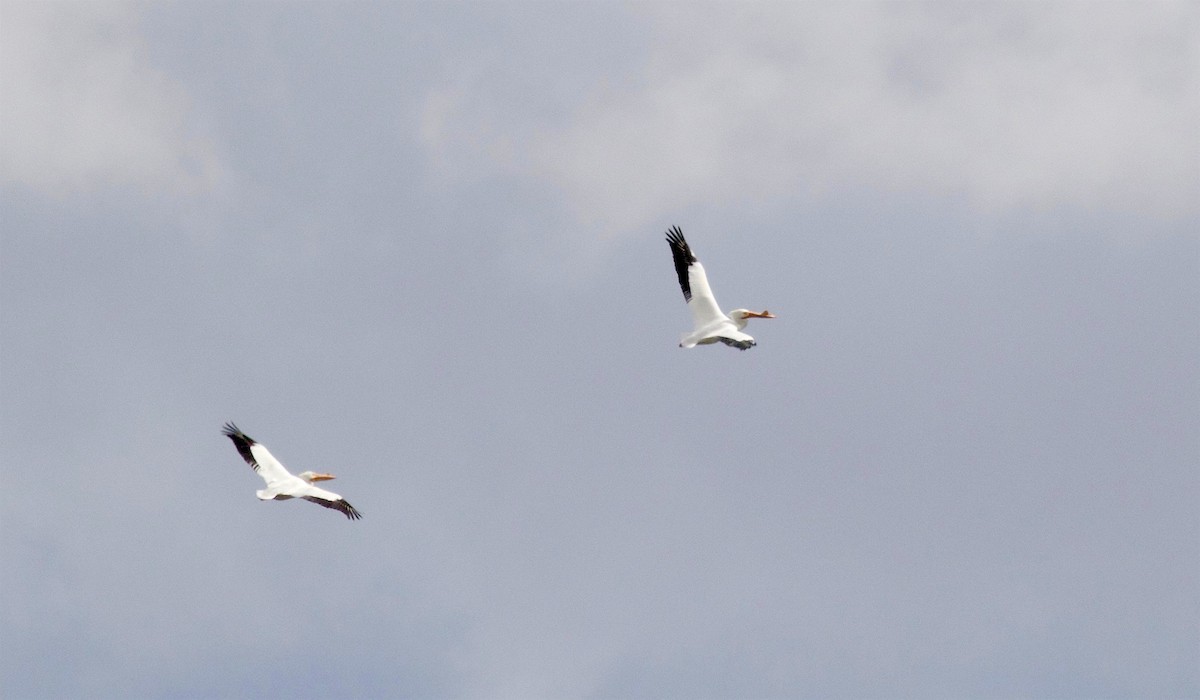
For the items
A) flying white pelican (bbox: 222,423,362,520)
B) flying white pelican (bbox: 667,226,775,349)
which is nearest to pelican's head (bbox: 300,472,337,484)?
flying white pelican (bbox: 222,423,362,520)

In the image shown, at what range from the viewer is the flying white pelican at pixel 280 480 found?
1992 inches

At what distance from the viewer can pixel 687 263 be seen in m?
51.2

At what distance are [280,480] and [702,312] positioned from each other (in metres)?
14.6

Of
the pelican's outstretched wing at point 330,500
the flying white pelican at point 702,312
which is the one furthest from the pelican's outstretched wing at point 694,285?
the pelican's outstretched wing at point 330,500

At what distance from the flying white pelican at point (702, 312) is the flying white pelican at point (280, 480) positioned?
A: 12297 mm

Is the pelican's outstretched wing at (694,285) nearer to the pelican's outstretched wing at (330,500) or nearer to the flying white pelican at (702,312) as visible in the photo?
the flying white pelican at (702,312)

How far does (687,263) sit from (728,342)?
3217mm

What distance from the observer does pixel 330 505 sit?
51.6 meters

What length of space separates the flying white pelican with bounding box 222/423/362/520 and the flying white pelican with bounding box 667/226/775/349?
12297mm

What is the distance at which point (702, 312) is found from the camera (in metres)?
50.3

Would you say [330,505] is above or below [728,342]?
below

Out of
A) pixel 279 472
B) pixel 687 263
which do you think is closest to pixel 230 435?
pixel 279 472

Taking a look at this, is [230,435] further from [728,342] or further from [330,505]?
[728,342]

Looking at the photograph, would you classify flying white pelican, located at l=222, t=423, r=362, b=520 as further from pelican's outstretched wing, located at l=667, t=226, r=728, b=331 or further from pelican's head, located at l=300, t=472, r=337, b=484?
pelican's outstretched wing, located at l=667, t=226, r=728, b=331
